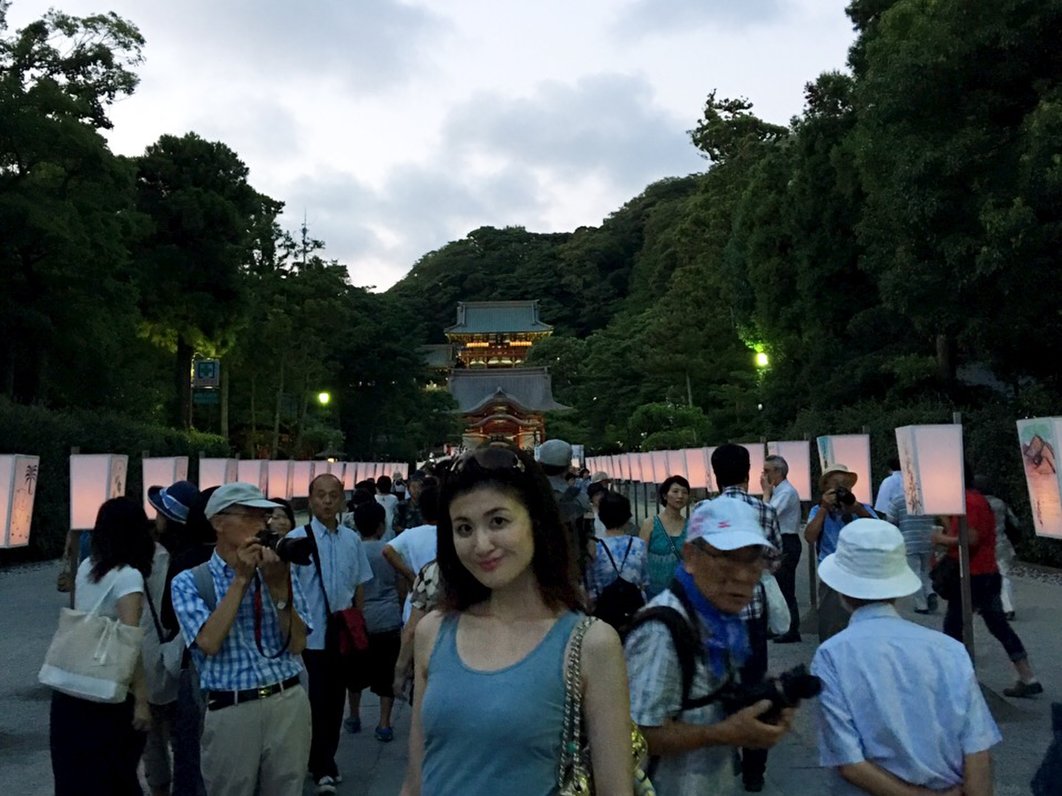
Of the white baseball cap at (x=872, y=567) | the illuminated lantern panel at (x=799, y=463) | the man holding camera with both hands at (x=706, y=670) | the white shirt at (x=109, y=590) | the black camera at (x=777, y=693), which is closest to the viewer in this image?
the black camera at (x=777, y=693)

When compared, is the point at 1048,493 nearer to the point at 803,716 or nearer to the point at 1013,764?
the point at 1013,764

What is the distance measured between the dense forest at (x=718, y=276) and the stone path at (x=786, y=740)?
6117mm

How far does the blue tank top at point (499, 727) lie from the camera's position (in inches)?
73.0

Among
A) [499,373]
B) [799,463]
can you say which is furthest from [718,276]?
[499,373]

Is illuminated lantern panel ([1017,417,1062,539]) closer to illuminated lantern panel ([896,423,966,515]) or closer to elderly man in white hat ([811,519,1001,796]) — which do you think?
illuminated lantern panel ([896,423,966,515])

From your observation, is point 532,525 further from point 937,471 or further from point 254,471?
point 254,471

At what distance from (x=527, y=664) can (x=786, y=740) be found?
192 inches

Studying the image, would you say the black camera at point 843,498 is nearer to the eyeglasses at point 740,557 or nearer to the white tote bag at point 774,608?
the white tote bag at point 774,608

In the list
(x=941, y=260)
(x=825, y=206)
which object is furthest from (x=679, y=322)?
(x=941, y=260)

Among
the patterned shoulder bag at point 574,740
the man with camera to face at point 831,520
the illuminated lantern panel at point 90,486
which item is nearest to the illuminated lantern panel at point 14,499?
the illuminated lantern panel at point 90,486

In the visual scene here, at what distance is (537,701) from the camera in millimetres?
1869

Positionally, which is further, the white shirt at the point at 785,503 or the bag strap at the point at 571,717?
the white shirt at the point at 785,503

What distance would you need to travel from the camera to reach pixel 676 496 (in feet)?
21.2

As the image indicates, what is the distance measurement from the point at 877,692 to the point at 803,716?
15.0 ft
